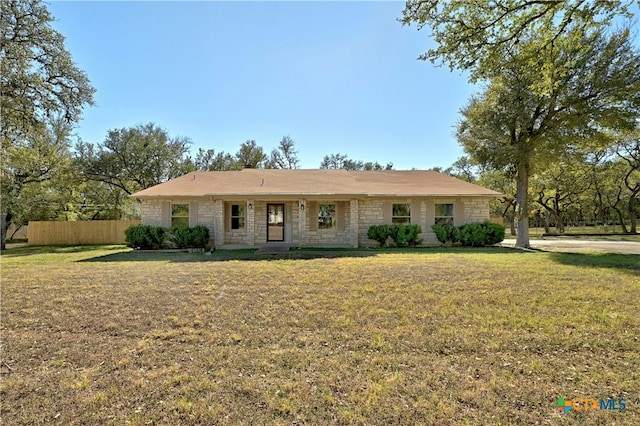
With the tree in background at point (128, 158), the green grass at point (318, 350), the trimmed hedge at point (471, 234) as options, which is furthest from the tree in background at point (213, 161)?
the green grass at point (318, 350)

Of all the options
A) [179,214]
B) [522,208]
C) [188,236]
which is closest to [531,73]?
[522,208]

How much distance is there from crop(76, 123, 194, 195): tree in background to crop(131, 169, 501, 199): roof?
7.36 metres

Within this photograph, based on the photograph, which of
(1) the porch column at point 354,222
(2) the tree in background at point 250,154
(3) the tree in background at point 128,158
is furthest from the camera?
(2) the tree in background at point 250,154

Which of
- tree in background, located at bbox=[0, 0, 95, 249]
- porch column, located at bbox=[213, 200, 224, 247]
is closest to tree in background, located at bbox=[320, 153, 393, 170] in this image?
porch column, located at bbox=[213, 200, 224, 247]

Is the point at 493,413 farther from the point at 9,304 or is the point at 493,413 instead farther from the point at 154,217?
the point at 154,217

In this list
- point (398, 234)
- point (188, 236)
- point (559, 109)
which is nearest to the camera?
point (559, 109)

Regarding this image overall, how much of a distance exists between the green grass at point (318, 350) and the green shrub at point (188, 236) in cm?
678

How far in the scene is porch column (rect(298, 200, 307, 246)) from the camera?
14672mm

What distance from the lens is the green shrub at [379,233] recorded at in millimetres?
14734

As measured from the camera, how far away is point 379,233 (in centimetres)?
1477

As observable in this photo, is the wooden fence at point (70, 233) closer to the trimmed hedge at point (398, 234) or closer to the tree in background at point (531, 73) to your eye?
the trimmed hedge at point (398, 234)

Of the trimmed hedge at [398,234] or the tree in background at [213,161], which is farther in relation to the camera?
the tree in background at [213,161]

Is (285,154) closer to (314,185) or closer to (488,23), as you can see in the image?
(314,185)

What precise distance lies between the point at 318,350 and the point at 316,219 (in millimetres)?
11732
